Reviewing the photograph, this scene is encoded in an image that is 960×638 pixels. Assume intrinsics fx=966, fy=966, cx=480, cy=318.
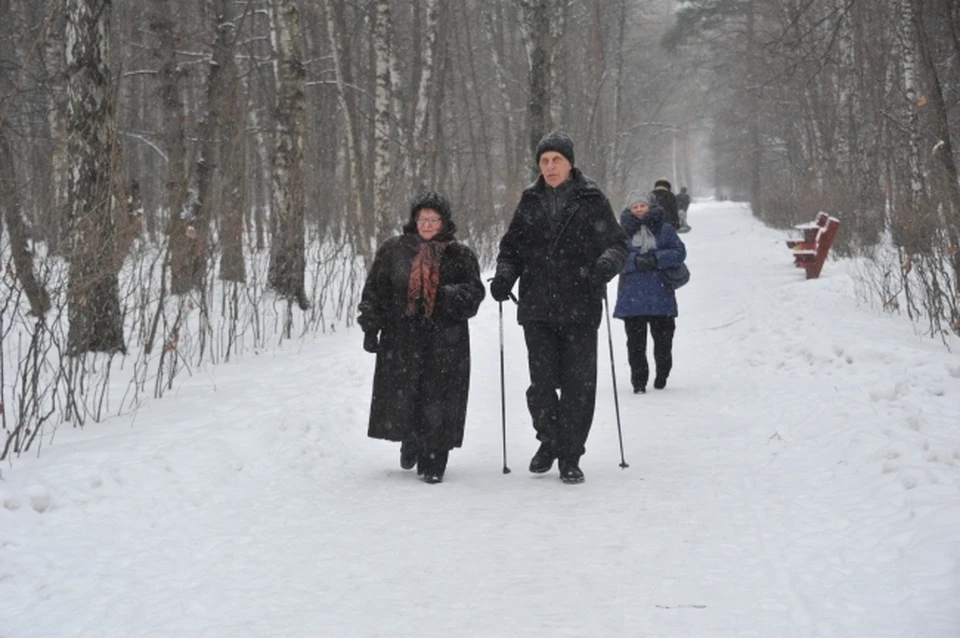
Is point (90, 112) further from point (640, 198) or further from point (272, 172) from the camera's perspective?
point (640, 198)

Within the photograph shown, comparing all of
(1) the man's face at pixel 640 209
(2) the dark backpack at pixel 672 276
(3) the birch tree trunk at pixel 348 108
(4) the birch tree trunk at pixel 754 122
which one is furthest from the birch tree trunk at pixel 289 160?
(4) the birch tree trunk at pixel 754 122

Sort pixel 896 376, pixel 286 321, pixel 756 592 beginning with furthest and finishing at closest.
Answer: pixel 286 321 → pixel 896 376 → pixel 756 592

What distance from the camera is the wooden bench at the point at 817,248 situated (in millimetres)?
15172

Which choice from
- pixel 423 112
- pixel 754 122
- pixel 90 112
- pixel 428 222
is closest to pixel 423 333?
pixel 428 222

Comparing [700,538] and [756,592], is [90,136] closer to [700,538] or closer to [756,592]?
[700,538]

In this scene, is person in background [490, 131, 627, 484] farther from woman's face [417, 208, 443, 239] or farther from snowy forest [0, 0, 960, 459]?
snowy forest [0, 0, 960, 459]

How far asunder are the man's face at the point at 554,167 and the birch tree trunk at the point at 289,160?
6.93 m

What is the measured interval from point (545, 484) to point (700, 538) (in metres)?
1.46

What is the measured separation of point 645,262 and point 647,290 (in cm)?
27

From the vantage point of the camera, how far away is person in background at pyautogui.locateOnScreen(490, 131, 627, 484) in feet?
19.9

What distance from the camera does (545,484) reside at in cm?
607

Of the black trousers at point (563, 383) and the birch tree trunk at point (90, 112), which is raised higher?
the birch tree trunk at point (90, 112)

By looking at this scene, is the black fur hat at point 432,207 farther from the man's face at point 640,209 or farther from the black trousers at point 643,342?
the man's face at point 640,209

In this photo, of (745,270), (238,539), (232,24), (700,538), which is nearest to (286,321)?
(232,24)
